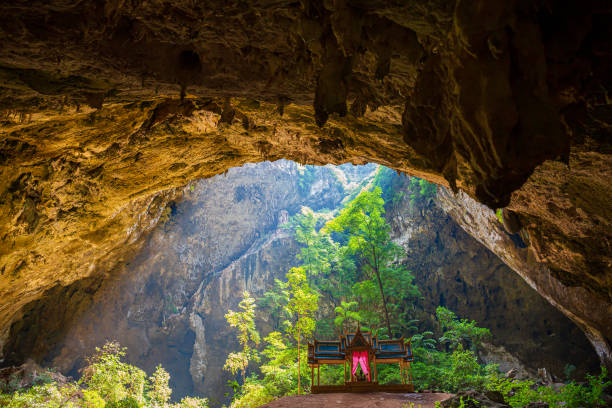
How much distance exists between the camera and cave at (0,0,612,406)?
218 centimetres

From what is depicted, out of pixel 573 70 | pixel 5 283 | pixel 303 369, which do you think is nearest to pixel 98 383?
pixel 5 283

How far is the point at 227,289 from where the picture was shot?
2511 cm

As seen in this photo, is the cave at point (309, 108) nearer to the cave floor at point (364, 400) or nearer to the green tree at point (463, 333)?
the green tree at point (463, 333)

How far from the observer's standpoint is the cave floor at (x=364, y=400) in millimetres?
7430

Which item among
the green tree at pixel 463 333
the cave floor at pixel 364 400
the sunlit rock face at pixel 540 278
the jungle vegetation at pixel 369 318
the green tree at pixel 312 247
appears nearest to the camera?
the cave floor at pixel 364 400

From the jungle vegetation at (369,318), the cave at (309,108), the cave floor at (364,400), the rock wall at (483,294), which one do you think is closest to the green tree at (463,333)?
the jungle vegetation at (369,318)

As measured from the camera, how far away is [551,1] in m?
2.05

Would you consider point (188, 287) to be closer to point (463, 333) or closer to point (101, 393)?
point (101, 393)

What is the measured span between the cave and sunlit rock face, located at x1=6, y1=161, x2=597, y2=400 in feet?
15.8

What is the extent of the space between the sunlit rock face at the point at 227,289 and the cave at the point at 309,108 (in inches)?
189

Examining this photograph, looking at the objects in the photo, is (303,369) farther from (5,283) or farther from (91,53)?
(91,53)

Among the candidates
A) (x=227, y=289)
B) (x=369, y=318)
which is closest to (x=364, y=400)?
(x=369, y=318)

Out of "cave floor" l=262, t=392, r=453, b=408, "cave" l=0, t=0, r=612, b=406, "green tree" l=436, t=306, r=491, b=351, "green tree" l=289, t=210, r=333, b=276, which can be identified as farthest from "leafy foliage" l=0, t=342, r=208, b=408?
"green tree" l=436, t=306, r=491, b=351

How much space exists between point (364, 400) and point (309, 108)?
744 centimetres
